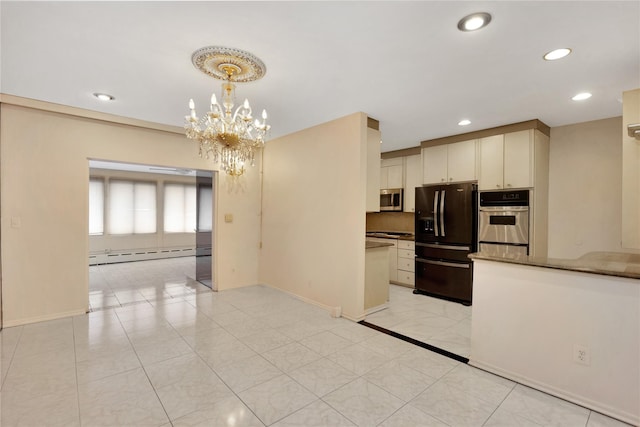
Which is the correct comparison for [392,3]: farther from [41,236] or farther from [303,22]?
[41,236]

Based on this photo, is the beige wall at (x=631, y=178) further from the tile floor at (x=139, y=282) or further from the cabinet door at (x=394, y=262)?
the tile floor at (x=139, y=282)

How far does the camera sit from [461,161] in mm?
4602

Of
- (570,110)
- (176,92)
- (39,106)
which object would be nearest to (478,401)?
(570,110)

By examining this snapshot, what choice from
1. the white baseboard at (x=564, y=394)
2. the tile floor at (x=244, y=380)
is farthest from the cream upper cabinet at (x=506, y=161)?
the tile floor at (x=244, y=380)

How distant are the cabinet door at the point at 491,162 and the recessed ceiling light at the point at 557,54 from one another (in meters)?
1.94

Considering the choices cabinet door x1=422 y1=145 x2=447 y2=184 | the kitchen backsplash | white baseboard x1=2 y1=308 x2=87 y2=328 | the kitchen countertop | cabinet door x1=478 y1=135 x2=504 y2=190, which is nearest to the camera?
white baseboard x1=2 y1=308 x2=87 y2=328

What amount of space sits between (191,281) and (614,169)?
22.4ft

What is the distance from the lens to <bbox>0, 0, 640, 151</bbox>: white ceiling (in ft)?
6.05

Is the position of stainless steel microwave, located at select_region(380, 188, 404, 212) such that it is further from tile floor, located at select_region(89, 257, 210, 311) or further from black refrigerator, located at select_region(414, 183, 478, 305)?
tile floor, located at select_region(89, 257, 210, 311)

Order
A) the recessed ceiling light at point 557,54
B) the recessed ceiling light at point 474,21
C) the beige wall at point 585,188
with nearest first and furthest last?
the recessed ceiling light at point 474,21
the recessed ceiling light at point 557,54
the beige wall at point 585,188

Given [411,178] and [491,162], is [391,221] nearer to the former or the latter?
[411,178]

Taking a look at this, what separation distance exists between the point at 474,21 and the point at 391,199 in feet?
13.5

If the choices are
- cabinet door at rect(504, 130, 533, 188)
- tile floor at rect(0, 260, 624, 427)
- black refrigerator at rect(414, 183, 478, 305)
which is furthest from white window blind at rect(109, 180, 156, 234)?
cabinet door at rect(504, 130, 533, 188)

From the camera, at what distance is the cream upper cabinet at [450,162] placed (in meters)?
4.50
